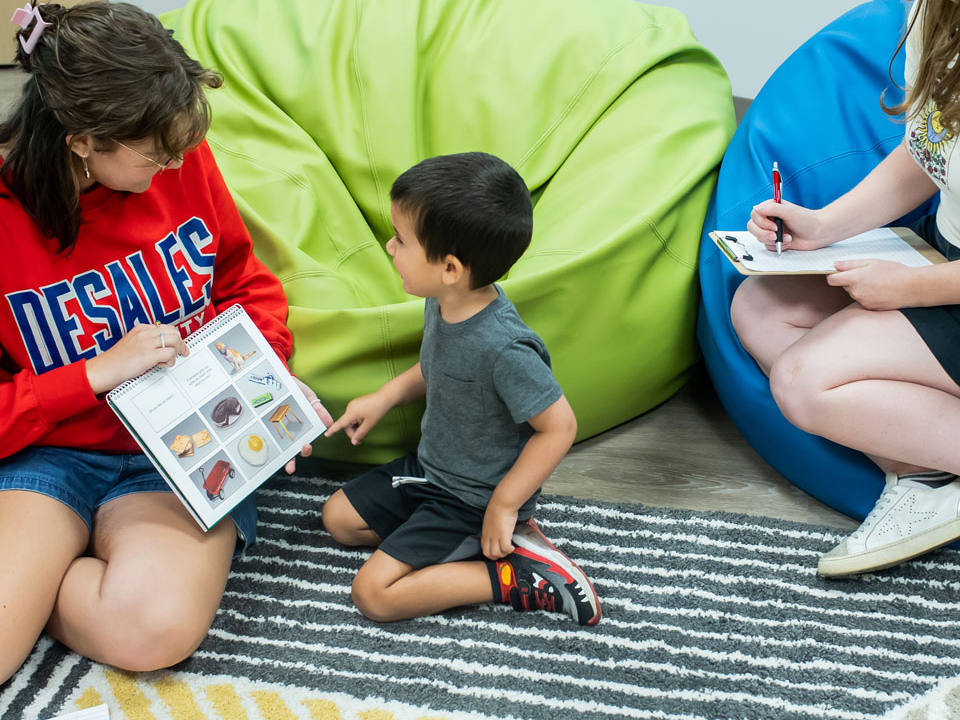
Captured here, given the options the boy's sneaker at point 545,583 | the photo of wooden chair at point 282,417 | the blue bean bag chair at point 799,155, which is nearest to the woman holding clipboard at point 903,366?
the blue bean bag chair at point 799,155

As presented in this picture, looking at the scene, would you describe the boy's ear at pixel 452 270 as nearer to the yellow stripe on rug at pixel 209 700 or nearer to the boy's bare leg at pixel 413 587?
the boy's bare leg at pixel 413 587

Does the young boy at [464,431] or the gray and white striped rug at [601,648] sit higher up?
the young boy at [464,431]

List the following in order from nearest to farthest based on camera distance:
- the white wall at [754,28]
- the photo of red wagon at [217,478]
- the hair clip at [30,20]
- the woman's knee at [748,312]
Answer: the hair clip at [30,20]
the photo of red wagon at [217,478]
the woman's knee at [748,312]
the white wall at [754,28]

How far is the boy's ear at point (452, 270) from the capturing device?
3.69ft

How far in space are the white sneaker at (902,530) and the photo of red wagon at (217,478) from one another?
868 mm

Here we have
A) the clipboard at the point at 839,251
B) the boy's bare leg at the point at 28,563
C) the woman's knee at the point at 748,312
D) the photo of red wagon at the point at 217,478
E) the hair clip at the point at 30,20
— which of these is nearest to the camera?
the hair clip at the point at 30,20

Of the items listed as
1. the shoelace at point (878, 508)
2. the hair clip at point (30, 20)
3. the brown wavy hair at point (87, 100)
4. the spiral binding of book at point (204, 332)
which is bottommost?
the shoelace at point (878, 508)

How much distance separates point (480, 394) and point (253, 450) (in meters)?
0.33

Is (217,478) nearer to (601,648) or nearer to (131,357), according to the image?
(131,357)

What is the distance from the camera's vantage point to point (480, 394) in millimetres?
1207

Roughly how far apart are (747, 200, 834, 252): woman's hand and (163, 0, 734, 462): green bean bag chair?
171mm

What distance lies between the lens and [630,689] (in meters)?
1.17

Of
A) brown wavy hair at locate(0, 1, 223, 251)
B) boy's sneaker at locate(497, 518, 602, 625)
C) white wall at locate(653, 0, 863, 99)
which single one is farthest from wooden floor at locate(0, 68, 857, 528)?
white wall at locate(653, 0, 863, 99)

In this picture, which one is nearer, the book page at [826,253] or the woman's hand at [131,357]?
the woman's hand at [131,357]
